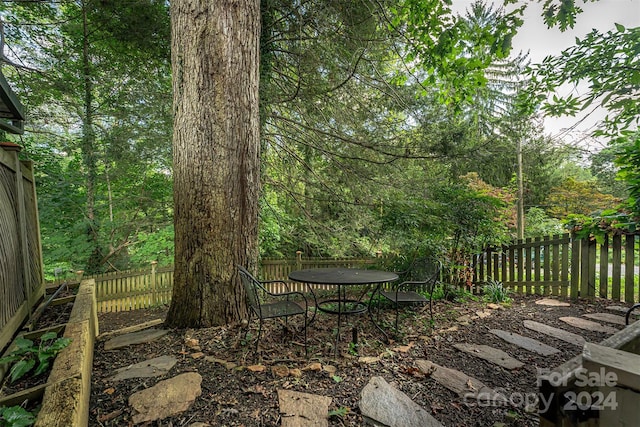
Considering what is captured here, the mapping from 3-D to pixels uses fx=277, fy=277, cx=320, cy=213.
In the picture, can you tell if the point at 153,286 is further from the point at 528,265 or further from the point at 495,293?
the point at 528,265

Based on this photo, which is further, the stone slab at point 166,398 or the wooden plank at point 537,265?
the wooden plank at point 537,265

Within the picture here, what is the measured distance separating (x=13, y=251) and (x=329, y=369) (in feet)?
8.25

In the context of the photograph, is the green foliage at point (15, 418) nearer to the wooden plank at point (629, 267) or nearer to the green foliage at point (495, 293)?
the green foliage at point (495, 293)

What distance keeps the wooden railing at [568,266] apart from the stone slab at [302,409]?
4177 mm

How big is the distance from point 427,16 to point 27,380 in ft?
15.6

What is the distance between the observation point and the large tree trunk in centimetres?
263

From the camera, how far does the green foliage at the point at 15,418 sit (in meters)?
1.03

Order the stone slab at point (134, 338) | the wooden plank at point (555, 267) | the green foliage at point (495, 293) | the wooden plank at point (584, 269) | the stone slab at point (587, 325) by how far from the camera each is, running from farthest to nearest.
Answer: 1. the wooden plank at point (555, 267)
2. the green foliage at point (495, 293)
3. the wooden plank at point (584, 269)
4. the stone slab at point (587, 325)
5. the stone slab at point (134, 338)

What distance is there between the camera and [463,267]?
4398 millimetres

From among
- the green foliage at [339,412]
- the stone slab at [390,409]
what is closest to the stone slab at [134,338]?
the green foliage at [339,412]

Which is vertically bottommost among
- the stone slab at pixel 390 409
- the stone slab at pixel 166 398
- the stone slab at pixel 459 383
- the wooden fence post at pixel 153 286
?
the wooden fence post at pixel 153 286

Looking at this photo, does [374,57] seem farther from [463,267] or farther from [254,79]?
[463,267]

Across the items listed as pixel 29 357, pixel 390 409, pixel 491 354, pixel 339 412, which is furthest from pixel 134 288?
pixel 491 354

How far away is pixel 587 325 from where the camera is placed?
305cm
